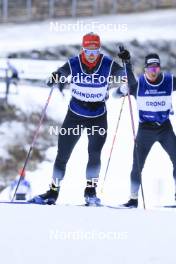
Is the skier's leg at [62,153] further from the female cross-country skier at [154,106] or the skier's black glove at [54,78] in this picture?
the female cross-country skier at [154,106]

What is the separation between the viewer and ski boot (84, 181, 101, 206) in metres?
5.08

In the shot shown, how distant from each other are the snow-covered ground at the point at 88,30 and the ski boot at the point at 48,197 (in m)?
1.02

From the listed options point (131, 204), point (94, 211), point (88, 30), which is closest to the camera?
point (94, 211)

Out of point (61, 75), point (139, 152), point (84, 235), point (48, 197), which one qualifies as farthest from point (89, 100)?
point (84, 235)

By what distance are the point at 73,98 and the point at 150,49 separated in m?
0.78

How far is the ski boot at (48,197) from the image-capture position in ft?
16.8

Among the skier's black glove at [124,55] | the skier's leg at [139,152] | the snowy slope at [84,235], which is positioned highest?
the skier's black glove at [124,55]

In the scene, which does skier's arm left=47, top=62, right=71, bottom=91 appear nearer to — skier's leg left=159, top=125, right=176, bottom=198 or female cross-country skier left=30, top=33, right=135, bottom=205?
female cross-country skier left=30, top=33, right=135, bottom=205

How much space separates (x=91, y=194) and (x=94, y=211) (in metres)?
0.35

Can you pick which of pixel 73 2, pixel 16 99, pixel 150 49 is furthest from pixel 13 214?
pixel 73 2

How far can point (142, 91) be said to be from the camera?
5043mm

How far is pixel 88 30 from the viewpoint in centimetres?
532

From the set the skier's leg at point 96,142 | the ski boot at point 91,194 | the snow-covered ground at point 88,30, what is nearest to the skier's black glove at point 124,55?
the snow-covered ground at point 88,30

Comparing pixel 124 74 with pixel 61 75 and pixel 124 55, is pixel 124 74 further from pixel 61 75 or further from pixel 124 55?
pixel 61 75
